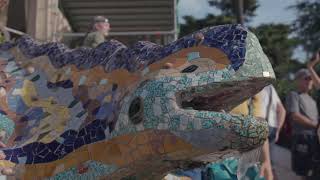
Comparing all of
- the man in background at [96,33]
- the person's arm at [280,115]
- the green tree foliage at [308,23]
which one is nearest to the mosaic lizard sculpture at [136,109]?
the man in background at [96,33]

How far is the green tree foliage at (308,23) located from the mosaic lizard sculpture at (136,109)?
30664 mm

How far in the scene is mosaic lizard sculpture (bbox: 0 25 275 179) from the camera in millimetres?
2814

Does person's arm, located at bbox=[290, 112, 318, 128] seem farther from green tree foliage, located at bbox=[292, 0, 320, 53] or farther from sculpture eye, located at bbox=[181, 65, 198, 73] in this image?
green tree foliage, located at bbox=[292, 0, 320, 53]

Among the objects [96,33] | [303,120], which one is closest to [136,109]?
[96,33]

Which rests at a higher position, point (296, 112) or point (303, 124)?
point (296, 112)

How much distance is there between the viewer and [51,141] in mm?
3465

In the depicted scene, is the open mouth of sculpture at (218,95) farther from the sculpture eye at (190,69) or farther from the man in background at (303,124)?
the man in background at (303,124)

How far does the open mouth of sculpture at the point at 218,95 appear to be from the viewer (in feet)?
9.32

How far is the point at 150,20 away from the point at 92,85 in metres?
8.54

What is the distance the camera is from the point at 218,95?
2918 mm

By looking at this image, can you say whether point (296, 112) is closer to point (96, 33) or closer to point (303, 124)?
point (303, 124)

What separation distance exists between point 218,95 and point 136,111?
43cm

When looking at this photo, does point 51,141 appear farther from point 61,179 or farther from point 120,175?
point 120,175

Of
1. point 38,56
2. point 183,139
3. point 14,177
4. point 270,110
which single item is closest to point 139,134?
point 183,139
